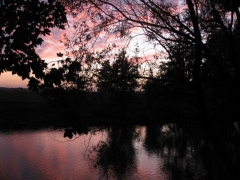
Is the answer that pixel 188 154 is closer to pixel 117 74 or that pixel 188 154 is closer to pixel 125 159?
pixel 125 159

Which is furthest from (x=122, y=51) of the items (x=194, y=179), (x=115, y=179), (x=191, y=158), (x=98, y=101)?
(x=191, y=158)

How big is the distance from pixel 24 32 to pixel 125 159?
14.5 meters

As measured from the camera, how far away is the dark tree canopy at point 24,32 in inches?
122

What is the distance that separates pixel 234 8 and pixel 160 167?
42.8ft

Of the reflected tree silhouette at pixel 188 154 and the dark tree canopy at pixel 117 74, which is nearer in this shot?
the dark tree canopy at pixel 117 74

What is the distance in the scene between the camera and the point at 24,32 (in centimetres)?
299

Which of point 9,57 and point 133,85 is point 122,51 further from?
point 9,57

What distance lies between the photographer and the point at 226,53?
26.1 ft

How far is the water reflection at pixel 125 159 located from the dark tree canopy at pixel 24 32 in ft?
29.7

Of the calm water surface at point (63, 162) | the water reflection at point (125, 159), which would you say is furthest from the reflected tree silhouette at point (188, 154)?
the calm water surface at point (63, 162)

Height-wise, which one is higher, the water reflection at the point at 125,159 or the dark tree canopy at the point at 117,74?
the dark tree canopy at the point at 117,74

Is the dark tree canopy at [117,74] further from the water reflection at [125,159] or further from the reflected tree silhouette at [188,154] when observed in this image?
the reflected tree silhouette at [188,154]

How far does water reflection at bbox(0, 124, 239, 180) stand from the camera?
15008 mm

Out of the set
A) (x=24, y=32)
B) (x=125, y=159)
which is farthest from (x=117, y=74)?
(x=125, y=159)
